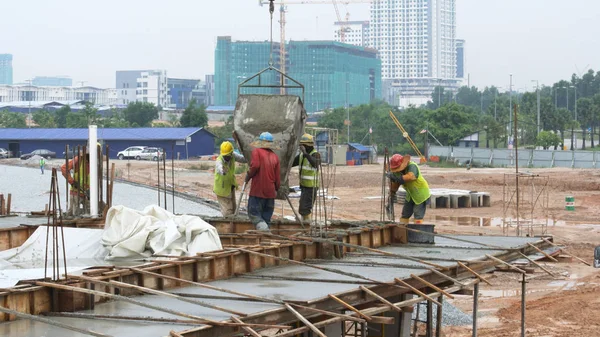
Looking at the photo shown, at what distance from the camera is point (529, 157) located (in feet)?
200

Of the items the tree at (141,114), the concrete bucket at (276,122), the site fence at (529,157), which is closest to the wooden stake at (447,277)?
the concrete bucket at (276,122)

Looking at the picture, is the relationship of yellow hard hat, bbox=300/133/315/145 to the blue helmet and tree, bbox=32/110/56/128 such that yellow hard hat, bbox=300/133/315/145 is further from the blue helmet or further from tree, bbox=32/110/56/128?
tree, bbox=32/110/56/128

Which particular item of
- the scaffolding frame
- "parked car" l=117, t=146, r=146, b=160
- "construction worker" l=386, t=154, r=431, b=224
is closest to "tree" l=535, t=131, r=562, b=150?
the scaffolding frame

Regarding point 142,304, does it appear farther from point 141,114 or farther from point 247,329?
point 141,114

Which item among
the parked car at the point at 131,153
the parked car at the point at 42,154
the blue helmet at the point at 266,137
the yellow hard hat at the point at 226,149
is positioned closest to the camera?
the blue helmet at the point at 266,137

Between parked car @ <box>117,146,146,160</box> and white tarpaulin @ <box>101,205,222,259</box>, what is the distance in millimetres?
53270

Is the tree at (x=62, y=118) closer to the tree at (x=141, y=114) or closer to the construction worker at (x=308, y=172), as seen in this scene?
the tree at (x=141, y=114)

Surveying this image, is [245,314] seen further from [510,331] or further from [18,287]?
[510,331]

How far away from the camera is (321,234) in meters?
13.6

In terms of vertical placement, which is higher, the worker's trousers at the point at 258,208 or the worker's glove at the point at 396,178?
the worker's glove at the point at 396,178

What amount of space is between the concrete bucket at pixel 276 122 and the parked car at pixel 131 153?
5035 cm

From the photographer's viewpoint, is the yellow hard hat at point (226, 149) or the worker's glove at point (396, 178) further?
the yellow hard hat at point (226, 149)

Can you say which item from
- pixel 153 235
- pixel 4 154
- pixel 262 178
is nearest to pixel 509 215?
pixel 262 178

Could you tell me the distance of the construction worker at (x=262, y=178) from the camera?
1381 cm
